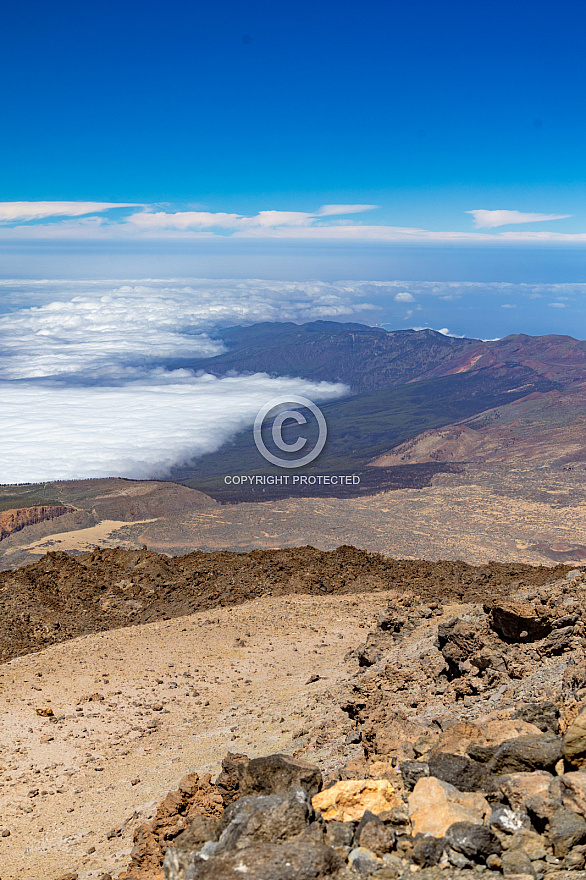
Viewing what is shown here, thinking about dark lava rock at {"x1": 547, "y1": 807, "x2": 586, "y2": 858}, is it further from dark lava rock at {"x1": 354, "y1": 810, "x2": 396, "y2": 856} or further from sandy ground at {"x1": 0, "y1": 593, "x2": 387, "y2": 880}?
sandy ground at {"x1": 0, "y1": 593, "x2": 387, "y2": 880}

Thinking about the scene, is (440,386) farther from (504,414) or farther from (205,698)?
(205,698)

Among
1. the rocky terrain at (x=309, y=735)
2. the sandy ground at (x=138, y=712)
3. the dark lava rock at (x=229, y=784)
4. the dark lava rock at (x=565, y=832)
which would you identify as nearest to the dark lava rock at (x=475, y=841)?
the rocky terrain at (x=309, y=735)

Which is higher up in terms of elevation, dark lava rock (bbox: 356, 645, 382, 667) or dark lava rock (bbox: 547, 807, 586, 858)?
dark lava rock (bbox: 547, 807, 586, 858)

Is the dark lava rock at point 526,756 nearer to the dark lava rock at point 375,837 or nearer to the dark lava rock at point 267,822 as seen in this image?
the dark lava rock at point 375,837

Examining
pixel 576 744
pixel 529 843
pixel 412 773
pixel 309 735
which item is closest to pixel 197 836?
pixel 412 773

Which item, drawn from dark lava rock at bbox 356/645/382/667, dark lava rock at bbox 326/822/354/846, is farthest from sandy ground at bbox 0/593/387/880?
dark lava rock at bbox 326/822/354/846

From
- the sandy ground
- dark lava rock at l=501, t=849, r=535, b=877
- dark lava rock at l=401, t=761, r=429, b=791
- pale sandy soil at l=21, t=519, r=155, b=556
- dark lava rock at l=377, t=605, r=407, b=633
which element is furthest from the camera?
pale sandy soil at l=21, t=519, r=155, b=556
